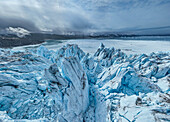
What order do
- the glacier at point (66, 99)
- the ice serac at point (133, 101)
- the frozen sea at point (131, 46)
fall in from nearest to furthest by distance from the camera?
the ice serac at point (133, 101) < the glacier at point (66, 99) < the frozen sea at point (131, 46)

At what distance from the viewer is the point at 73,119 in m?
3.95

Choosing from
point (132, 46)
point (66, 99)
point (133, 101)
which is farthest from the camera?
point (132, 46)

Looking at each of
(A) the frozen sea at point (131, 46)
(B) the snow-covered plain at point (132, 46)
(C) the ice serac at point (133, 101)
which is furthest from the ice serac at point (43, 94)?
(A) the frozen sea at point (131, 46)

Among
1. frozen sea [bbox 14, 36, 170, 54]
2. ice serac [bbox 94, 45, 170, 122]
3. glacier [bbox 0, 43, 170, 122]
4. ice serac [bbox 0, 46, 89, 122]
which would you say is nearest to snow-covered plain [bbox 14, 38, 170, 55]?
frozen sea [bbox 14, 36, 170, 54]

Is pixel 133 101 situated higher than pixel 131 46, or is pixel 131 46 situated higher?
pixel 131 46

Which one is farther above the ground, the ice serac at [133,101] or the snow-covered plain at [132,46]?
the snow-covered plain at [132,46]

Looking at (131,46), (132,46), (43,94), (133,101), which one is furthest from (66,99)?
(132,46)

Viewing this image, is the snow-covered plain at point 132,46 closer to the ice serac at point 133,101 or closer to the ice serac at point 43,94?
the ice serac at point 133,101

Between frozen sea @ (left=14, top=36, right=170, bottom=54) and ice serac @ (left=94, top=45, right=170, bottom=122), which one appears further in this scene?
frozen sea @ (left=14, top=36, right=170, bottom=54)

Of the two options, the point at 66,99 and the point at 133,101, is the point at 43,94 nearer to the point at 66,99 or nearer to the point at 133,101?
the point at 66,99

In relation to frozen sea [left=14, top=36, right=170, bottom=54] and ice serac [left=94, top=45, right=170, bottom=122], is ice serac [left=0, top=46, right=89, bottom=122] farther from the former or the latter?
frozen sea [left=14, top=36, right=170, bottom=54]

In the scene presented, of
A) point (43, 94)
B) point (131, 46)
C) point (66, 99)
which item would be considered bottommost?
point (66, 99)

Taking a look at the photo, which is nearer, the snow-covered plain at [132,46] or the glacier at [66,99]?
the glacier at [66,99]

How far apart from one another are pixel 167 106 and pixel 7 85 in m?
7.73
